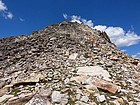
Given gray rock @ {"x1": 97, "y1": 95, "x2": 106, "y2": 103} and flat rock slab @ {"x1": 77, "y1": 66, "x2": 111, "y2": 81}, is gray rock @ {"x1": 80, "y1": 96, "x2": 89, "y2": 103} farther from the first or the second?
flat rock slab @ {"x1": 77, "y1": 66, "x2": 111, "y2": 81}

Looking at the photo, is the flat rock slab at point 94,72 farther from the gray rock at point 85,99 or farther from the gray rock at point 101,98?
the gray rock at point 85,99

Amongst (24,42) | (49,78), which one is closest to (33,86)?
(49,78)

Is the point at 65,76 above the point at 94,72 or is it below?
below

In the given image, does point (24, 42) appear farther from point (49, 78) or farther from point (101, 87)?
point (101, 87)

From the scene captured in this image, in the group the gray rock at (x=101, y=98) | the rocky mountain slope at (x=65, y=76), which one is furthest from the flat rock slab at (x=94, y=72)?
the gray rock at (x=101, y=98)

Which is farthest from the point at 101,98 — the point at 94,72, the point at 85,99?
the point at 94,72

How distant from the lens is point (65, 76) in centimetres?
1402

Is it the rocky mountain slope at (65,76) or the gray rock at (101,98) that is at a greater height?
the rocky mountain slope at (65,76)

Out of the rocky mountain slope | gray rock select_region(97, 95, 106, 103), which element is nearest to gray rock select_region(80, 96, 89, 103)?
the rocky mountain slope

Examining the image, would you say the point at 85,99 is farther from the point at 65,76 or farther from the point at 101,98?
the point at 65,76

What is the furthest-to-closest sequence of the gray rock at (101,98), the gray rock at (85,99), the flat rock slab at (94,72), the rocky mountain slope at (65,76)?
1. the flat rock slab at (94,72)
2. the rocky mountain slope at (65,76)
3. the gray rock at (101,98)
4. the gray rock at (85,99)

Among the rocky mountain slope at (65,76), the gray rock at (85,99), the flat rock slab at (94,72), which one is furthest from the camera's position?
the flat rock slab at (94,72)

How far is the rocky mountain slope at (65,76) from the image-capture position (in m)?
11.9

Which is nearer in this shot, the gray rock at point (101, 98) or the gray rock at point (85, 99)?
the gray rock at point (85, 99)
